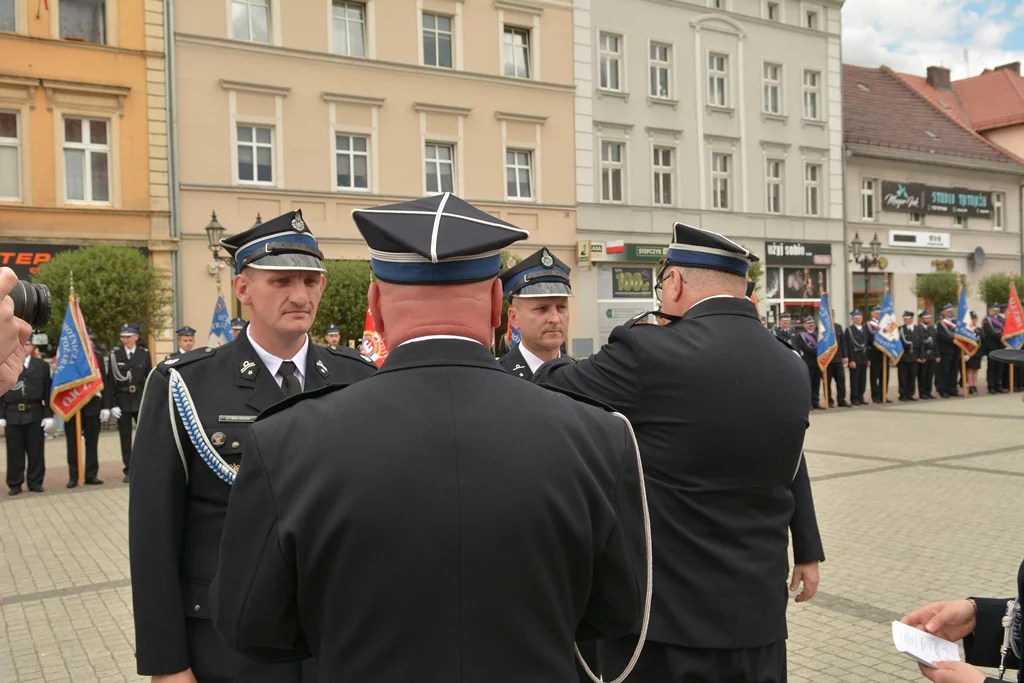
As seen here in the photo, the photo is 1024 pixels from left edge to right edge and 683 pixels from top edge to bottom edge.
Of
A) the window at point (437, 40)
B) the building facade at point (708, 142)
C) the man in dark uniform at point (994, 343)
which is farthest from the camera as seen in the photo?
the building facade at point (708, 142)

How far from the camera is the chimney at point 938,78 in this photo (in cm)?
4672

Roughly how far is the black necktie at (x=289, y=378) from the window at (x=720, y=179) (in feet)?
96.0

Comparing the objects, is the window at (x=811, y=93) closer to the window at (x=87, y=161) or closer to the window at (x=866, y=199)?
the window at (x=866, y=199)

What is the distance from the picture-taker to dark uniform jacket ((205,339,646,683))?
165 centimetres

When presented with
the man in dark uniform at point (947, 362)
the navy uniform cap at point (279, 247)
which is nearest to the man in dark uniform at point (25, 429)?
the navy uniform cap at point (279, 247)

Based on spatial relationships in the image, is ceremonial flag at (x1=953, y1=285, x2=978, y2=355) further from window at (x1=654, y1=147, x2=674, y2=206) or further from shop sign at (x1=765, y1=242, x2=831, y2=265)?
window at (x1=654, y1=147, x2=674, y2=206)

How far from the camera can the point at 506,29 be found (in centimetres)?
2727

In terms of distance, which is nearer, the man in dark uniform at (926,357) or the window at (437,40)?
the man in dark uniform at (926,357)

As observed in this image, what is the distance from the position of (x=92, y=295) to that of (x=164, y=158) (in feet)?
18.6

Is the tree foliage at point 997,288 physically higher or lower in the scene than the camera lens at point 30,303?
higher

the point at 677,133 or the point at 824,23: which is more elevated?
the point at 824,23

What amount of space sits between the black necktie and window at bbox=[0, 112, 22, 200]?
20661 mm

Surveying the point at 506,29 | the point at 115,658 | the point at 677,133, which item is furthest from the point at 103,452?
the point at 677,133

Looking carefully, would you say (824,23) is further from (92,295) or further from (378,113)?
(92,295)
